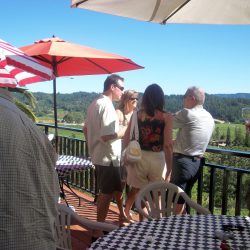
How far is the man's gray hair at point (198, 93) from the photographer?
13.1ft

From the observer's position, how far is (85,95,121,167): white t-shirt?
3.73 m

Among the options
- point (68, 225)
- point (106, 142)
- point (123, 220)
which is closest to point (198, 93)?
point (106, 142)

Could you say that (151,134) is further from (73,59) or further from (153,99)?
(73,59)

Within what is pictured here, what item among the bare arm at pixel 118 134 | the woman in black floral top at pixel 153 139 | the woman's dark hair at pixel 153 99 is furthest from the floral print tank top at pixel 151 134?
the bare arm at pixel 118 134

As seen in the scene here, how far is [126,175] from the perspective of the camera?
3990 millimetres

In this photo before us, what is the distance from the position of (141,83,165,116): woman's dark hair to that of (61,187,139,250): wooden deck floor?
60.2 inches

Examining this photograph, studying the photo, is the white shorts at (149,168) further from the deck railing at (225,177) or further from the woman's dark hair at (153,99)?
the deck railing at (225,177)

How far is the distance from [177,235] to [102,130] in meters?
1.92

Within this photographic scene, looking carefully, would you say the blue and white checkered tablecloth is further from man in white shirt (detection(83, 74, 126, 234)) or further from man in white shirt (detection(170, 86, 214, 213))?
man in white shirt (detection(170, 86, 214, 213))

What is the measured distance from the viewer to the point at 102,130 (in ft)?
12.2

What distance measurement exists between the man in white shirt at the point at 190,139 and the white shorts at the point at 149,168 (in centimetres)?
34

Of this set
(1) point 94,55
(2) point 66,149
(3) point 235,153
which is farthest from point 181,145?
(2) point 66,149

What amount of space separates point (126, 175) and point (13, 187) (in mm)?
2976

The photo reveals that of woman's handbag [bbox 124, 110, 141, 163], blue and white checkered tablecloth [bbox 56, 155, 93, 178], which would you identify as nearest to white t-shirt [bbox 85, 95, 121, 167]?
woman's handbag [bbox 124, 110, 141, 163]
